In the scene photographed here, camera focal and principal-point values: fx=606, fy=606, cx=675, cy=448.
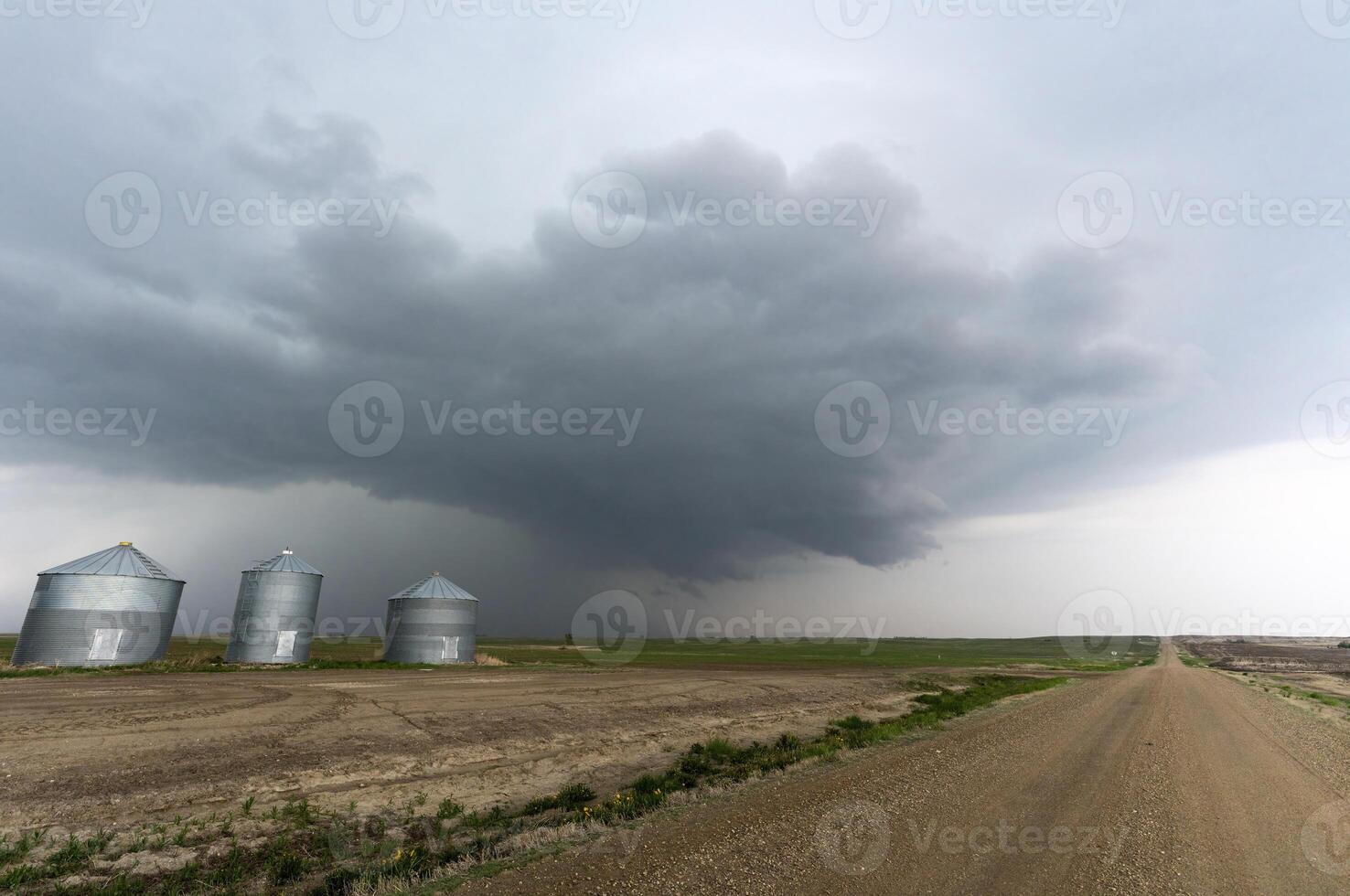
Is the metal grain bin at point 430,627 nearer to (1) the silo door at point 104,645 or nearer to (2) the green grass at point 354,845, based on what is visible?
(1) the silo door at point 104,645

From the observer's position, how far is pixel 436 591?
2744 inches

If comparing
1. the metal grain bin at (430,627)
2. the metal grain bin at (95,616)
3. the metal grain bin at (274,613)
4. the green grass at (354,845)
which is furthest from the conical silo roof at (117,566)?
the green grass at (354,845)

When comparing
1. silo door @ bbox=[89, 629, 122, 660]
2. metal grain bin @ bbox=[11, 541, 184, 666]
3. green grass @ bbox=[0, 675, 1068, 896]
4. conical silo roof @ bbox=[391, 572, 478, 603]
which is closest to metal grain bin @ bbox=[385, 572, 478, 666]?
conical silo roof @ bbox=[391, 572, 478, 603]

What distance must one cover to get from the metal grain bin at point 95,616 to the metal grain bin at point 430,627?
19652mm

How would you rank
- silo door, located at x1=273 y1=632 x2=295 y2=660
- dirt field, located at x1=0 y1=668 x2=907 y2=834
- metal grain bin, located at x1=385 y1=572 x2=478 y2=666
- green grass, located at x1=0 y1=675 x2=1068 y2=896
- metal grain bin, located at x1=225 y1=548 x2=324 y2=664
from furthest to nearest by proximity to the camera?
metal grain bin, located at x1=385 y1=572 x2=478 y2=666 < silo door, located at x1=273 y1=632 x2=295 y2=660 < metal grain bin, located at x1=225 y1=548 x2=324 y2=664 < dirt field, located at x1=0 y1=668 x2=907 y2=834 < green grass, located at x1=0 y1=675 x2=1068 y2=896

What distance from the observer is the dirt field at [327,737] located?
643 inches

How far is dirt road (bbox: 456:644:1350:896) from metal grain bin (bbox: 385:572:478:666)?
55.7 metres

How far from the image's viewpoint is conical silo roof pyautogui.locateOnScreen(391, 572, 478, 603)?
225 ft

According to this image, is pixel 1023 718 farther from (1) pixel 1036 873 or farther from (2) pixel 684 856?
(2) pixel 684 856

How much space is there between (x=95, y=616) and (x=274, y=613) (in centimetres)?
1302

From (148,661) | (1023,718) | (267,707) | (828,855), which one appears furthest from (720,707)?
(148,661)

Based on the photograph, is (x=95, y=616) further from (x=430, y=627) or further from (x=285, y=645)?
(x=430, y=627)

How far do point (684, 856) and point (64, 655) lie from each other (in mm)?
60333

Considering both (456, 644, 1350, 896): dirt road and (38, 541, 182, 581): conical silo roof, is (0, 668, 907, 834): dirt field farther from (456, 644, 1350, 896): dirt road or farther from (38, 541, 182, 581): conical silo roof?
(38, 541, 182, 581): conical silo roof
